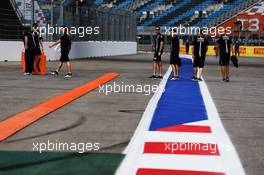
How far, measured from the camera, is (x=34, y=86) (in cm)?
1285

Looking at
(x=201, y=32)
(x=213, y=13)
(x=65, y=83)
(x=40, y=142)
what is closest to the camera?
(x=40, y=142)

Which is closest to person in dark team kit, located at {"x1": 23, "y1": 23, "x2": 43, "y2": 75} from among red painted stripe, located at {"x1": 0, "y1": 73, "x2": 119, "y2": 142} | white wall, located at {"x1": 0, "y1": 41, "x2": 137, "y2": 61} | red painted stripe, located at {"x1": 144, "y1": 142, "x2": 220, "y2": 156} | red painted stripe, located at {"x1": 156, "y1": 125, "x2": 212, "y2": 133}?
red painted stripe, located at {"x1": 0, "y1": 73, "x2": 119, "y2": 142}

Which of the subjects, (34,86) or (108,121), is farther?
(34,86)

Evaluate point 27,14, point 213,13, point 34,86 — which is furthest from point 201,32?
point 213,13

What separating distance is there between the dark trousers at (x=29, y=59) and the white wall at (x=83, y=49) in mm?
8361

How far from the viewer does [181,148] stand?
5.75 metres

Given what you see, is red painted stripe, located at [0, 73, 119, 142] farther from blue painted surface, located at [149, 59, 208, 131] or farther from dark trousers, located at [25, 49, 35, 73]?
dark trousers, located at [25, 49, 35, 73]

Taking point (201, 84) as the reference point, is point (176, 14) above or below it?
above

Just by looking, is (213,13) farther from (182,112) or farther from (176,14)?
(182,112)

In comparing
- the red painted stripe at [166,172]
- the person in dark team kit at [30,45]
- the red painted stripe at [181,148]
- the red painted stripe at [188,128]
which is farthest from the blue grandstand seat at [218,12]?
the red painted stripe at [166,172]

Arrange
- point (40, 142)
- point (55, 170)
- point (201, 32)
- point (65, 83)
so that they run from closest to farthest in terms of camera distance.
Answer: point (55, 170), point (40, 142), point (65, 83), point (201, 32)

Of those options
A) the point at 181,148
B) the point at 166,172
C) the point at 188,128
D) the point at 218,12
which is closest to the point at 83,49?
the point at 188,128

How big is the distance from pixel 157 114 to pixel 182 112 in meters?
0.56

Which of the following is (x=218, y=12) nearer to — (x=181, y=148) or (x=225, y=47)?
(x=225, y=47)
